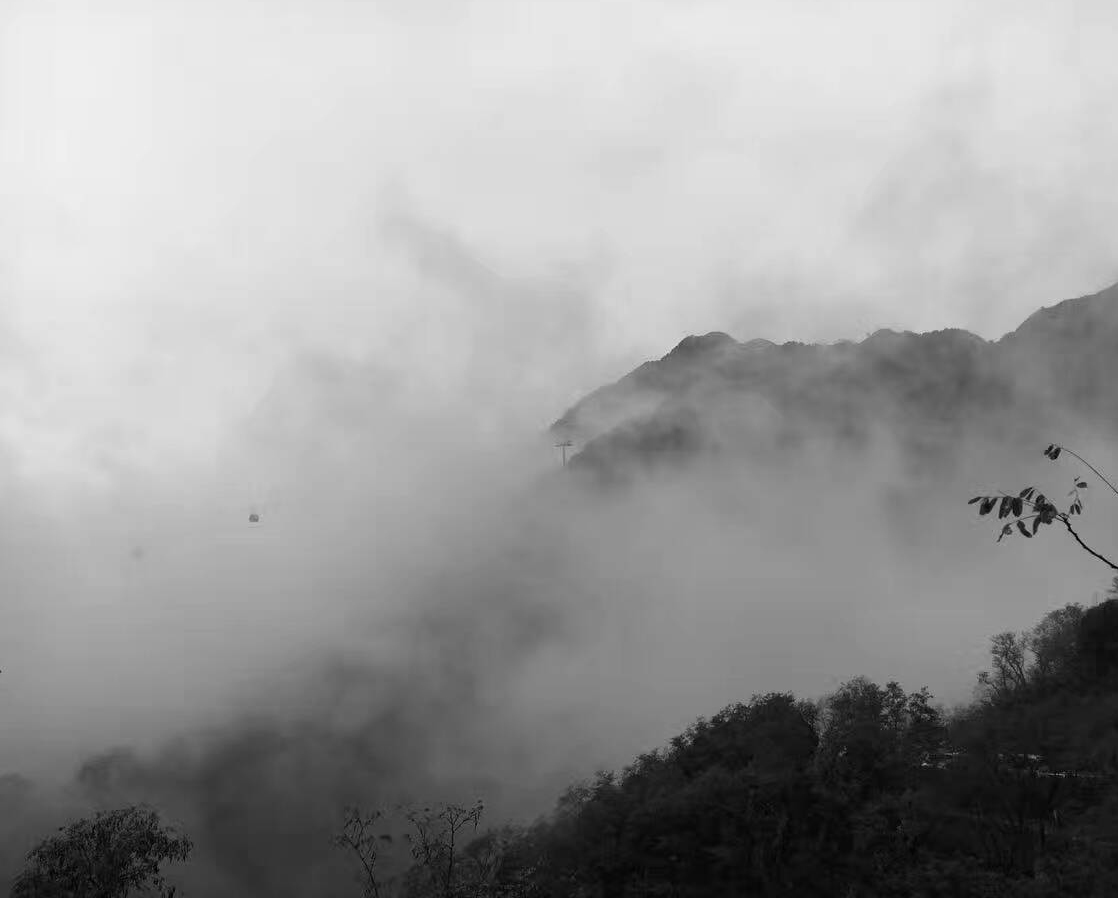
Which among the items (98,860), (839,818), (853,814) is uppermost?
(98,860)

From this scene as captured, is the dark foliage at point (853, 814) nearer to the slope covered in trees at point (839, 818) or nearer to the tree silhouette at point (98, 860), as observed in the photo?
the slope covered in trees at point (839, 818)

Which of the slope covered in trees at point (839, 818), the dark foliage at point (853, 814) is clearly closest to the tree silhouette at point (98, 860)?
the slope covered in trees at point (839, 818)

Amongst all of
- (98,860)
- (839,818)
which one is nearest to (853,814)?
(839,818)

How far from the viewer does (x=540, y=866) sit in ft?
180

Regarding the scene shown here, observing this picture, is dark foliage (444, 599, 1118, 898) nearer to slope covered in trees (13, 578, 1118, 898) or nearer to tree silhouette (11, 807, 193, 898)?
slope covered in trees (13, 578, 1118, 898)

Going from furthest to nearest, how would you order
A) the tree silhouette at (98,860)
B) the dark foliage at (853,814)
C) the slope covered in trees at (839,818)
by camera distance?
the dark foliage at (853,814) → the slope covered in trees at (839,818) → the tree silhouette at (98,860)

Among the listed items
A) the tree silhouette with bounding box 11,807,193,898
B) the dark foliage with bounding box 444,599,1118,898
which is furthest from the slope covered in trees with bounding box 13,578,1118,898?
the tree silhouette with bounding box 11,807,193,898

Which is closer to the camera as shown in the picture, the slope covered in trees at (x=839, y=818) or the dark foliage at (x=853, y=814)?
the slope covered in trees at (x=839, y=818)

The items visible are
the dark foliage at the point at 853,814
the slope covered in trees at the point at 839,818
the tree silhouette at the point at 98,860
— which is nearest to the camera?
the tree silhouette at the point at 98,860

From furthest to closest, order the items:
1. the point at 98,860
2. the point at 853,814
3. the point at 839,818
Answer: the point at 839,818, the point at 853,814, the point at 98,860

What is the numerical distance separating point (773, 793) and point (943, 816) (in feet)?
31.1

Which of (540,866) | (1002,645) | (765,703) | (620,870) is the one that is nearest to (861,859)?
(620,870)

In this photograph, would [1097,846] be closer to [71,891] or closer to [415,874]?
[415,874]

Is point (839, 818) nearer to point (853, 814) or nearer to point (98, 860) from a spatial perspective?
point (853, 814)
